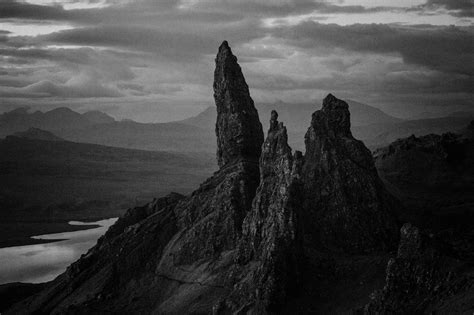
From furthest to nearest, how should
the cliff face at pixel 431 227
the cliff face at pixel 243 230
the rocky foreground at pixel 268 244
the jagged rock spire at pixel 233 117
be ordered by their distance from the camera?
the jagged rock spire at pixel 233 117
the cliff face at pixel 243 230
the rocky foreground at pixel 268 244
the cliff face at pixel 431 227

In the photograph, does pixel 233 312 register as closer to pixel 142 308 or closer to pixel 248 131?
pixel 142 308

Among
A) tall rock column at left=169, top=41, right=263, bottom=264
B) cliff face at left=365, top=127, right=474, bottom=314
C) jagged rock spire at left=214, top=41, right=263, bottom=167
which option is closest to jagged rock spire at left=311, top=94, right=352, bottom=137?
tall rock column at left=169, top=41, right=263, bottom=264

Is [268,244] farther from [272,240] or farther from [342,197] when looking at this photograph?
[342,197]

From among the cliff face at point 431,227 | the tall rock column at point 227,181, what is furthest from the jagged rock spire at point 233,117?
the cliff face at point 431,227

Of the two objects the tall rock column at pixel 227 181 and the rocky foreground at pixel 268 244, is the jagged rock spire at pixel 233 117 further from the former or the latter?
the rocky foreground at pixel 268 244

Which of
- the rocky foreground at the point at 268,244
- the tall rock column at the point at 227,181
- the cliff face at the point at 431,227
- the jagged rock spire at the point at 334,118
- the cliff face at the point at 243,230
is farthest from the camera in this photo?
the tall rock column at the point at 227,181

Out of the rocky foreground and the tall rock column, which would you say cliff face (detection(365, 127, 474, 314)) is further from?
the tall rock column

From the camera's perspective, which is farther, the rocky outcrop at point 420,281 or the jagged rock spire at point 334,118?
the jagged rock spire at point 334,118

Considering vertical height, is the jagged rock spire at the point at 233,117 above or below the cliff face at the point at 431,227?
above
